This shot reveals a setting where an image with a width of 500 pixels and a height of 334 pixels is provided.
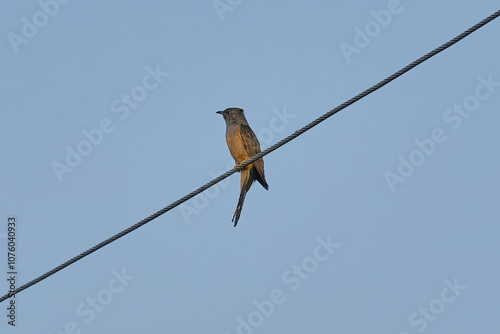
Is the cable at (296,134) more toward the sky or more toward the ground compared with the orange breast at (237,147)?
more toward the ground

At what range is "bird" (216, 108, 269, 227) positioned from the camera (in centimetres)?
998

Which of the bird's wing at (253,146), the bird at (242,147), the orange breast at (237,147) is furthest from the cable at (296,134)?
the orange breast at (237,147)

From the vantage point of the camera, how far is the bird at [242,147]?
9.98 metres

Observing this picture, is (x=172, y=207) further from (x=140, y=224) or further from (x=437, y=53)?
(x=437, y=53)

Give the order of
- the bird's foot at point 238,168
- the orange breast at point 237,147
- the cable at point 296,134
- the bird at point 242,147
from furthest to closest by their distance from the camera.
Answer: the orange breast at point 237,147 → the bird at point 242,147 → the bird's foot at point 238,168 → the cable at point 296,134

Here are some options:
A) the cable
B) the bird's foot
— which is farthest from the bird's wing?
the cable

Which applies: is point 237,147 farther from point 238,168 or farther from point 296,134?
point 296,134

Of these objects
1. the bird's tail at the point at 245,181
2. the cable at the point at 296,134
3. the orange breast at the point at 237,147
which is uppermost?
the orange breast at the point at 237,147

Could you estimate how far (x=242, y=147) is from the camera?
10430mm

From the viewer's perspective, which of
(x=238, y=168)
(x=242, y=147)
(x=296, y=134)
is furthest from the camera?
(x=242, y=147)

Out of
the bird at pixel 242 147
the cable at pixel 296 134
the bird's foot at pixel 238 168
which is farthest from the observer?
the bird at pixel 242 147

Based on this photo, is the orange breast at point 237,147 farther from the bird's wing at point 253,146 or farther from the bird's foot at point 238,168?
the bird's foot at point 238,168

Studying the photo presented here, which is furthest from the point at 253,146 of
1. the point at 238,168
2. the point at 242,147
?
the point at 238,168

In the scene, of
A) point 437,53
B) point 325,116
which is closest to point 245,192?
point 325,116
